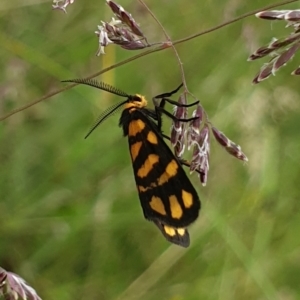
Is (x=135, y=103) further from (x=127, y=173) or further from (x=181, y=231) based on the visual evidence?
(x=127, y=173)

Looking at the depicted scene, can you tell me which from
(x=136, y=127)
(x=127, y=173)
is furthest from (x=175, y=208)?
(x=127, y=173)

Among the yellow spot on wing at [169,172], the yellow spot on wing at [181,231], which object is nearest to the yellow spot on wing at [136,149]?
the yellow spot on wing at [169,172]

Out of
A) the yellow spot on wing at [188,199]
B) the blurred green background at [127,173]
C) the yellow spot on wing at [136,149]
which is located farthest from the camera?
the blurred green background at [127,173]

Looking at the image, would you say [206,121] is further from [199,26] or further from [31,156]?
[199,26]

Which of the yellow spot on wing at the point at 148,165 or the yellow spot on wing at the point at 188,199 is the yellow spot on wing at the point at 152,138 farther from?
the yellow spot on wing at the point at 188,199

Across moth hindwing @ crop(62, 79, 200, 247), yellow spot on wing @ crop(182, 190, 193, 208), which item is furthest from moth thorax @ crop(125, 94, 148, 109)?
yellow spot on wing @ crop(182, 190, 193, 208)

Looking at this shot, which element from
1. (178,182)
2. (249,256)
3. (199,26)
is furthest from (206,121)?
(199,26)
